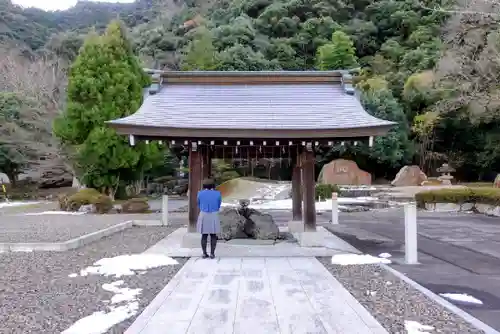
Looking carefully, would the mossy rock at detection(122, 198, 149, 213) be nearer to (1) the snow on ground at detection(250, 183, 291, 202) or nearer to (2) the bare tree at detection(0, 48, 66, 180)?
(1) the snow on ground at detection(250, 183, 291, 202)

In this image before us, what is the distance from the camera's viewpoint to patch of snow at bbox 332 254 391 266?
7.99 m

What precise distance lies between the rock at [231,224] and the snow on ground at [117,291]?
2.19 meters

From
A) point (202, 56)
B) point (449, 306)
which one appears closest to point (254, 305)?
point (449, 306)

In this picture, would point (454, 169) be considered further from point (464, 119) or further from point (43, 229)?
point (43, 229)

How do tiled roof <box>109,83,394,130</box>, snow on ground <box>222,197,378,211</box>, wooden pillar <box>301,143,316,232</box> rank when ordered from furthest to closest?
snow on ground <box>222,197,378,211</box>, wooden pillar <box>301,143,316,232</box>, tiled roof <box>109,83,394,130</box>

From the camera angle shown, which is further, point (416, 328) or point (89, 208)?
point (89, 208)

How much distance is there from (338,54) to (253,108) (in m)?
30.4

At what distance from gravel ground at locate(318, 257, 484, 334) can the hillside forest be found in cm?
531

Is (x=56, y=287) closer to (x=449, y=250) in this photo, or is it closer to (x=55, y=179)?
(x=449, y=250)

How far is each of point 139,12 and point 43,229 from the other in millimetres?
57717

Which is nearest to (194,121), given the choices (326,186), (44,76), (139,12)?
(326,186)

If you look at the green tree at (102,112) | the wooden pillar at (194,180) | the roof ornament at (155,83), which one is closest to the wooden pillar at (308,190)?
the wooden pillar at (194,180)

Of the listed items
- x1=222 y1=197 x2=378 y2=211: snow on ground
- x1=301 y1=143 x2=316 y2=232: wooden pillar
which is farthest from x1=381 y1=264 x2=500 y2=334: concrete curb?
x1=222 y1=197 x2=378 y2=211: snow on ground

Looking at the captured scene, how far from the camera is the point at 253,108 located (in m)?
9.95
